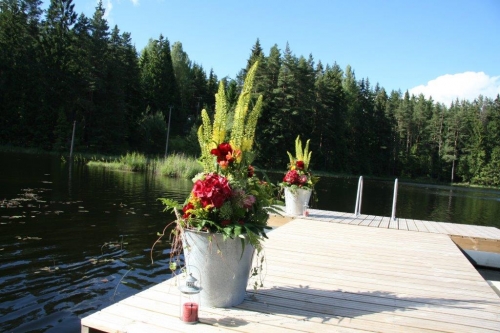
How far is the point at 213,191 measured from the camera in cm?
265

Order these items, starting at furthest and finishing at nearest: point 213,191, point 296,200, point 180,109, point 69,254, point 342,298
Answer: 1. point 180,109
2. point 296,200
3. point 69,254
4. point 342,298
5. point 213,191

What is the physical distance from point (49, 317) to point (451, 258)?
492 cm

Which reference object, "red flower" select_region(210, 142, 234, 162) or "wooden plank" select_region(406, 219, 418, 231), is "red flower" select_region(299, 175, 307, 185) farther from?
"red flower" select_region(210, 142, 234, 162)

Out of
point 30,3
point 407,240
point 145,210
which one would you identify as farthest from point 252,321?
point 30,3

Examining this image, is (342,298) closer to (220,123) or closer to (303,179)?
(220,123)

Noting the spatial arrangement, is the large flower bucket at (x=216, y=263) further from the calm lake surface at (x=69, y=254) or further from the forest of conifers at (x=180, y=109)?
the forest of conifers at (x=180, y=109)

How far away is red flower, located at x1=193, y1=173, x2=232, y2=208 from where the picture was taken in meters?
2.64

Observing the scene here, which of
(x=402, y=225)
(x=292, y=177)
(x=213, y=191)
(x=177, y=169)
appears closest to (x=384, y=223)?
(x=402, y=225)

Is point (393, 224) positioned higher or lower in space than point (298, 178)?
lower

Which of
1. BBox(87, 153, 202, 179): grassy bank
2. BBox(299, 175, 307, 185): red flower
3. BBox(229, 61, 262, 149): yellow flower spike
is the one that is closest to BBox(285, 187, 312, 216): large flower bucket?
BBox(299, 175, 307, 185): red flower

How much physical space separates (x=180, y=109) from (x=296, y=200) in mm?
48071

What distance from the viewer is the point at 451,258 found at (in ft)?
16.6

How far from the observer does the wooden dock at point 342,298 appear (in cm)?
254

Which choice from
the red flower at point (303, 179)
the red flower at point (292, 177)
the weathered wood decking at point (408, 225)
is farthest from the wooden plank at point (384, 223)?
the red flower at point (292, 177)
